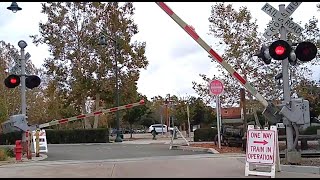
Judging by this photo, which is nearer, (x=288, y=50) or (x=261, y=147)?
(x=261, y=147)

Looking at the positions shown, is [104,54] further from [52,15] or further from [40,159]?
[40,159]

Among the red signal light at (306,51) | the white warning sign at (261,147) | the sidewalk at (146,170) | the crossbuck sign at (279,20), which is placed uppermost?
the crossbuck sign at (279,20)

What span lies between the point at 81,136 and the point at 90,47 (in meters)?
7.37

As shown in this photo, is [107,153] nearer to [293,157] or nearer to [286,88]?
[293,157]

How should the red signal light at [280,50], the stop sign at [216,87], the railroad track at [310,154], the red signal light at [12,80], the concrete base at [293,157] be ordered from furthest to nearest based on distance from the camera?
1. the stop sign at [216,87]
2. the red signal light at [12,80]
3. the railroad track at [310,154]
4. the concrete base at [293,157]
5. the red signal light at [280,50]

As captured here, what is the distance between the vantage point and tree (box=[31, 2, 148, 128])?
37750mm

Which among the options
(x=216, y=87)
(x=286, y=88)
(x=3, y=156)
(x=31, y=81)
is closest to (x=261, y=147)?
(x=286, y=88)

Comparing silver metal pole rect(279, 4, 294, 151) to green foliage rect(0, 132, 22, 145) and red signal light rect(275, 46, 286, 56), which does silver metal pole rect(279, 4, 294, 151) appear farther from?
green foliage rect(0, 132, 22, 145)

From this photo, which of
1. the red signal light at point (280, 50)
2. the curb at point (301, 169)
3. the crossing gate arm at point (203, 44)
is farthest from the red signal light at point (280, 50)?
the curb at point (301, 169)

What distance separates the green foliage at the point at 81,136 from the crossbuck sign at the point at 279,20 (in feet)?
76.4

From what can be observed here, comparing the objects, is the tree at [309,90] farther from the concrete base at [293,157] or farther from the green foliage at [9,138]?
the green foliage at [9,138]

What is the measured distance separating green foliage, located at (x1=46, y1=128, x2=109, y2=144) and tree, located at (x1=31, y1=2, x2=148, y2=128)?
463cm

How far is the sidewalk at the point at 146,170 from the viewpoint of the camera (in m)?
11.3

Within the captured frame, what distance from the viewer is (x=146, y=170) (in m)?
12.4
